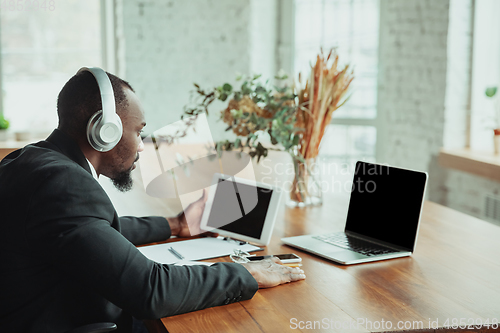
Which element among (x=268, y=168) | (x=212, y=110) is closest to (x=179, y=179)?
(x=268, y=168)

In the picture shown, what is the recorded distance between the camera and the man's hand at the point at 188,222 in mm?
1555

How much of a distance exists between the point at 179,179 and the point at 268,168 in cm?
93

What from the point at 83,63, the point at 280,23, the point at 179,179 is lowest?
the point at 179,179

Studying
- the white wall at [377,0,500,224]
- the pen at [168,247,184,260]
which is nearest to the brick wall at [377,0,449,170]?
the white wall at [377,0,500,224]

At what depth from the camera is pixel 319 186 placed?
1.92 meters

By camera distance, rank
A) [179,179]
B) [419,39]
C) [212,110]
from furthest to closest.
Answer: [212,110] → [419,39] → [179,179]

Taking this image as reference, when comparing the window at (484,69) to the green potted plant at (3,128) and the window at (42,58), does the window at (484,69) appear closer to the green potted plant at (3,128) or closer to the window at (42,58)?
the window at (42,58)

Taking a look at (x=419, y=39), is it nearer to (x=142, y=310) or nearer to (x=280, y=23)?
(x=280, y=23)

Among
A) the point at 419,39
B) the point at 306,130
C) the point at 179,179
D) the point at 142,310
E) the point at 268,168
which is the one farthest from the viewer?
the point at 419,39

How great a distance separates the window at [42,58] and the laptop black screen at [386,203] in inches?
138

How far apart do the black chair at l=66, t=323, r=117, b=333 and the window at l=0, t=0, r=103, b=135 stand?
366cm

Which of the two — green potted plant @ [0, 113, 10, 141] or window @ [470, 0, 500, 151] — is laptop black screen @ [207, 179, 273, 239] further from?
green potted plant @ [0, 113, 10, 141]

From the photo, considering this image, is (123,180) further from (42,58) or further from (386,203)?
(42,58)

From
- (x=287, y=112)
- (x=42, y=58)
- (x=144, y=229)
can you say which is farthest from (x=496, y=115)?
(x=42, y=58)
